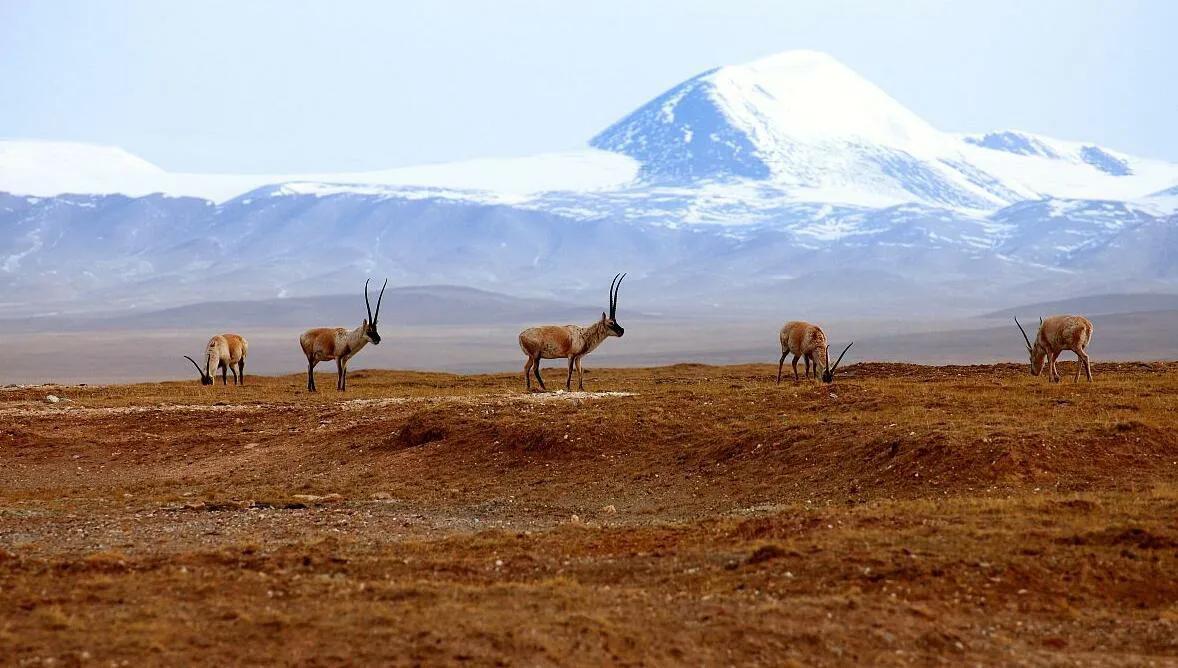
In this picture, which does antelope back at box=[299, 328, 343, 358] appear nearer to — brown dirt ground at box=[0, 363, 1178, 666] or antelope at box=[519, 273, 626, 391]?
antelope at box=[519, 273, 626, 391]

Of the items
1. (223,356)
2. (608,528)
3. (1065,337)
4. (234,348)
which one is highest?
(1065,337)

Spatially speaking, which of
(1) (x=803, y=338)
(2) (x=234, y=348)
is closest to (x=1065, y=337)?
(1) (x=803, y=338)

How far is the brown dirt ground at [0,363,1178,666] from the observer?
11.1 meters

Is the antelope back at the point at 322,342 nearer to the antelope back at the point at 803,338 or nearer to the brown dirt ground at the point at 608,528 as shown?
the brown dirt ground at the point at 608,528

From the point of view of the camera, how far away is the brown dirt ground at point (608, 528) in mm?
11148

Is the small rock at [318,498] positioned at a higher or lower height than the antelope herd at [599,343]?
lower

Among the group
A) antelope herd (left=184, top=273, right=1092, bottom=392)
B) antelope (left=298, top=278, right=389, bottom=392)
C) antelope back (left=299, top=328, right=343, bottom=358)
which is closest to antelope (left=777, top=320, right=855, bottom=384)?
antelope herd (left=184, top=273, right=1092, bottom=392)

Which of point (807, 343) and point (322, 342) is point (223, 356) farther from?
point (807, 343)

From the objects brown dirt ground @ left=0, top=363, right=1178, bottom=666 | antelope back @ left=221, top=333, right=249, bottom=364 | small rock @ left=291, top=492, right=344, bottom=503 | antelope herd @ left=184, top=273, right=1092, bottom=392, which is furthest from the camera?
antelope back @ left=221, top=333, right=249, bottom=364

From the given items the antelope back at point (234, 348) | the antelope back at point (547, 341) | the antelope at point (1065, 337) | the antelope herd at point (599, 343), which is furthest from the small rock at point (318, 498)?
the antelope back at point (234, 348)

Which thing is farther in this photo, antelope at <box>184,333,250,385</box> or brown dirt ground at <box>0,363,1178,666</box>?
antelope at <box>184,333,250,385</box>

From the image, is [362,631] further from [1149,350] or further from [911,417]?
[1149,350]

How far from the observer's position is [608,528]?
1689 cm

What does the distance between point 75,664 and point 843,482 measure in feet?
38.4
